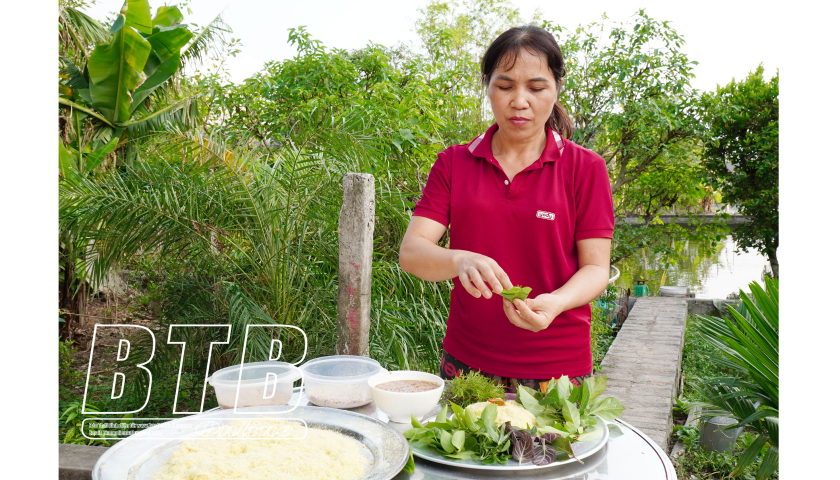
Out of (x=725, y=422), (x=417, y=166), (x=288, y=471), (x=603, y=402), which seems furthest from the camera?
(x=417, y=166)

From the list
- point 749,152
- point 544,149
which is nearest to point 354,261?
point 544,149

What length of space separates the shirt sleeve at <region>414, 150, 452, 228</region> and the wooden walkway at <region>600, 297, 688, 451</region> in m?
2.44

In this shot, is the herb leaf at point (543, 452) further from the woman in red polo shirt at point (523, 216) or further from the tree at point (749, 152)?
the tree at point (749, 152)

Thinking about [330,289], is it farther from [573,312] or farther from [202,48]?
[202,48]

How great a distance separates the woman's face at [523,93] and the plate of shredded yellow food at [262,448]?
0.83 meters

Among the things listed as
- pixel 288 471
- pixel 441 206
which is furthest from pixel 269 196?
pixel 288 471

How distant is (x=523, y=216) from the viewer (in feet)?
4.94

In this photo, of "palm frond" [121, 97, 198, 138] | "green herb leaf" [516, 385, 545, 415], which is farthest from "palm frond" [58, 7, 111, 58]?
"green herb leaf" [516, 385, 545, 415]

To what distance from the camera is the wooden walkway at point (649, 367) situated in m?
3.63

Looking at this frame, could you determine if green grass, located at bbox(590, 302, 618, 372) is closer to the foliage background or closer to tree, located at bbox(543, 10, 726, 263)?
tree, located at bbox(543, 10, 726, 263)

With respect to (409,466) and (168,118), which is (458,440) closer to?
(409,466)

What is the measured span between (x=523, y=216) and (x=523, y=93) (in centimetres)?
32

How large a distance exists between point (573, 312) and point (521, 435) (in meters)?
0.59

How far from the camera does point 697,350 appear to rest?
6520mm
